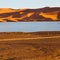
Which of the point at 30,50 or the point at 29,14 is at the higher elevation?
the point at 30,50

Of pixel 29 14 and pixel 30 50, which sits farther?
pixel 29 14

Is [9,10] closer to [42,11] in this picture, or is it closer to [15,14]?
[15,14]

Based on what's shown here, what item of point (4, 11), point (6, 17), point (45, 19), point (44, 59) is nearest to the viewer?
point (44, 59)

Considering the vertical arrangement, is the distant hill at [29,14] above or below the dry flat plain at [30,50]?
below

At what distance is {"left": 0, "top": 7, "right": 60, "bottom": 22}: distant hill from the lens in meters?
51.3

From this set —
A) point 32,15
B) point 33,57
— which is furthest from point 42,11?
point 33,57

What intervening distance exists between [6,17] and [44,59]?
47.8m

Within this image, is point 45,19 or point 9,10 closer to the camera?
point 45,19

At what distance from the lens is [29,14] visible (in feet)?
185

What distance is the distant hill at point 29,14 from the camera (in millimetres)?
51281

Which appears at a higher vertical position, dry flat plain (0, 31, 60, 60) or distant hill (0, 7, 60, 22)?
dry flat plain (0, 31, 60, 60)

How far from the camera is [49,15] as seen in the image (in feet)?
172

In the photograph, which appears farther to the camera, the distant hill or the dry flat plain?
the distant hill

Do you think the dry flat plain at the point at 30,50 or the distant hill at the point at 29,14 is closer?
the dry flat plain at the point at 30,50
